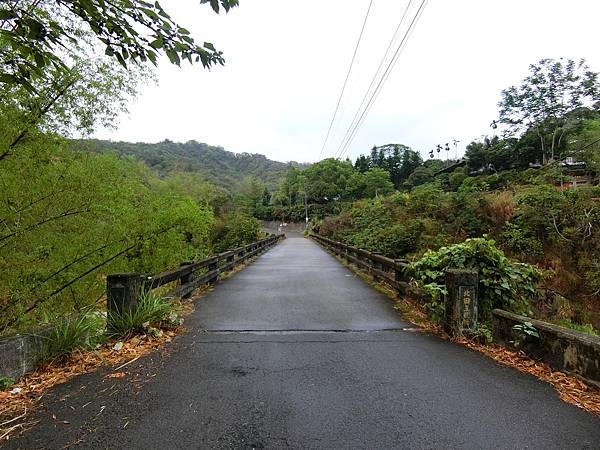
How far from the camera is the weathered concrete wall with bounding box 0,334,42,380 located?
3.13 m

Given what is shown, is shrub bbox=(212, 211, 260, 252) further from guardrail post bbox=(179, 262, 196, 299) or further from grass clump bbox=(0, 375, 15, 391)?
grass clump bbox=(0, 375, 15, 391)

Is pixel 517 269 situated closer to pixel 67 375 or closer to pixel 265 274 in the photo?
pixel 67 375

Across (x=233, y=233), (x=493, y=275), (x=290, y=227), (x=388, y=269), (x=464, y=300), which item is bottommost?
(x=290, y=227)

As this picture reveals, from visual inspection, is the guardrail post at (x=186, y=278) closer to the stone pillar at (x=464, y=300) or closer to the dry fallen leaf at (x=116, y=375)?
the dry fallen leaf at (x=116, y=375)

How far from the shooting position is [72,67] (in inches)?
159

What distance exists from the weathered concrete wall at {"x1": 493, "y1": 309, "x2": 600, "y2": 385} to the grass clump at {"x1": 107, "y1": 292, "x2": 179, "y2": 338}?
13.9 ft

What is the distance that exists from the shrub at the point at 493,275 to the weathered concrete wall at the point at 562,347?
0.49 m

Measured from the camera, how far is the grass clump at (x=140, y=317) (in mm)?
4457

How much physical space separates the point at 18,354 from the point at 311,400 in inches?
105

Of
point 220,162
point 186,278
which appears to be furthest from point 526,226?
point 220,162

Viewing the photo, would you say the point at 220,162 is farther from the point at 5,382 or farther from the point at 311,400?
the point at 311,400

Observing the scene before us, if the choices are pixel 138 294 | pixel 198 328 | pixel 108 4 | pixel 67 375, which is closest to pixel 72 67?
pixel 108 4

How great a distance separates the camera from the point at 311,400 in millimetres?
2941

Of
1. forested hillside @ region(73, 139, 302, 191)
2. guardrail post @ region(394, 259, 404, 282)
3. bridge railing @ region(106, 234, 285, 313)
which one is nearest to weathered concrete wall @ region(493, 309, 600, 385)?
guardrail post @ region(394, 259, 404, 282)
